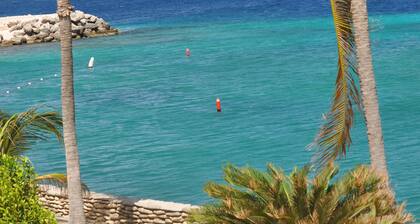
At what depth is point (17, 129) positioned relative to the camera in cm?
1939

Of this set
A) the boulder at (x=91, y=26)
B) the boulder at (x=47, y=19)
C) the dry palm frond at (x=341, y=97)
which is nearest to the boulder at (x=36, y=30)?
the boulder at (x=47, y=19)

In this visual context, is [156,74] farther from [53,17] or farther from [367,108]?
[367,108]

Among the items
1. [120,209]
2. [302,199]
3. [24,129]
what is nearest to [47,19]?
[120,209]

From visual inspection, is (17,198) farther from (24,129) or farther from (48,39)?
(48,39)

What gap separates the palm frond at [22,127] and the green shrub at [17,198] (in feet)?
9.19

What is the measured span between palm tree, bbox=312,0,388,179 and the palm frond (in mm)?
7113

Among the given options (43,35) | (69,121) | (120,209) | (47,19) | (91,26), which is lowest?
(120,209)

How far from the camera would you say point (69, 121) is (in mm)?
18125

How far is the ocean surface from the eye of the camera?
3209 cm

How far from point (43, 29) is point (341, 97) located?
225 ft

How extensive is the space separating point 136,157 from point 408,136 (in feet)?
34.4

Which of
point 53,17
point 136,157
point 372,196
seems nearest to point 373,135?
point 372,196

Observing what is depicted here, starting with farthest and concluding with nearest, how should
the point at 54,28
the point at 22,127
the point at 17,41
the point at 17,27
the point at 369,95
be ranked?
the point at 17,27 < the point at 54,28 < the point at 17,41 < the point at 22,127 < the point at 369,95

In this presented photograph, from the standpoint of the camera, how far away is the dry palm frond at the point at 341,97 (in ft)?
47.1
